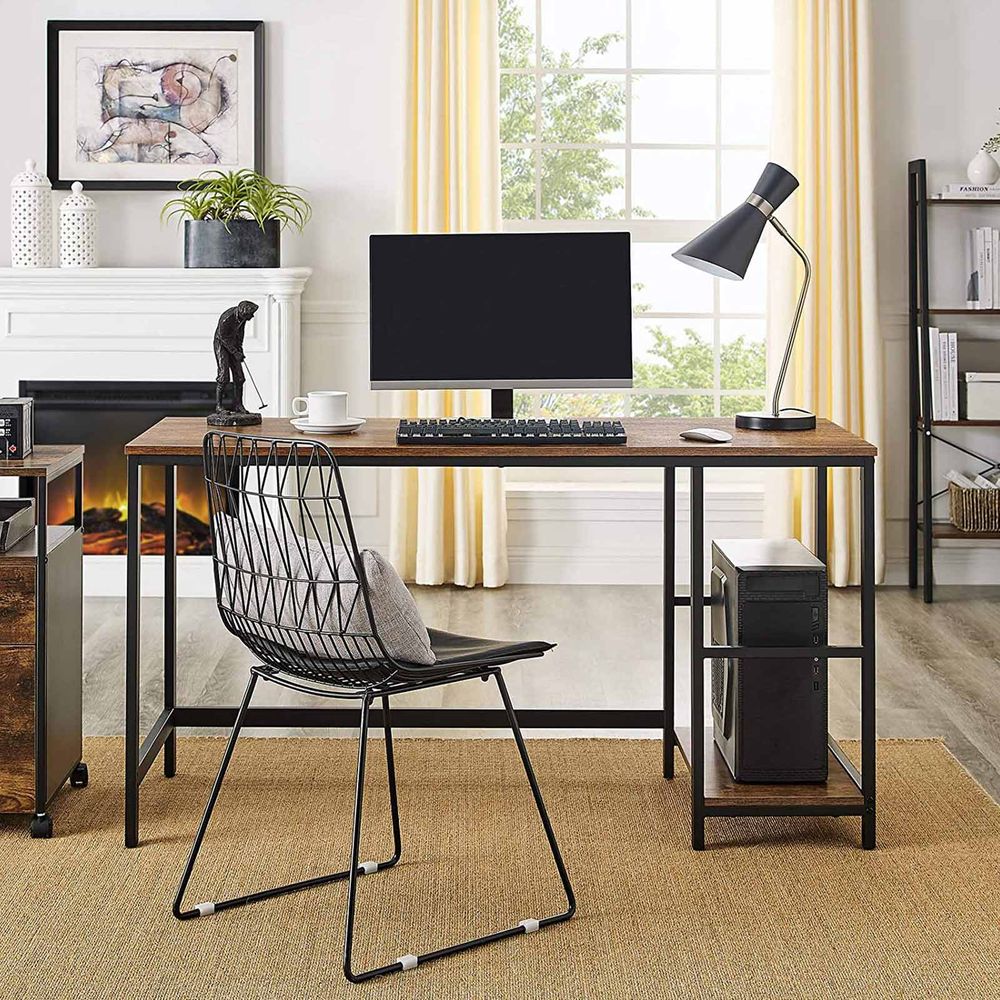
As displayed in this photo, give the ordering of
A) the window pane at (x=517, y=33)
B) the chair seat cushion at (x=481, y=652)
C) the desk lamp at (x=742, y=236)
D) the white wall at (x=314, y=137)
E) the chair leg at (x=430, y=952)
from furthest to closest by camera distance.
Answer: the window pane at (x=517, y=33), the white wall at (x=314, y=137), the desk lamp at (x=742, y=236), the chair seat cushion at (x=481, y=652), the chair leg at (x=430, y=952)

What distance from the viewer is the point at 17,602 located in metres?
2.71

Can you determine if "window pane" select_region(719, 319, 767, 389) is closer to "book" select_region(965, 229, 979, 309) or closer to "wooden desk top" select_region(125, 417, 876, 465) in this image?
"book" select_region(965, 229, 979, 309)

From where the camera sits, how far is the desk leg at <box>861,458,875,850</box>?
2.66m

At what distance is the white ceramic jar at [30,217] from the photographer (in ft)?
16.4

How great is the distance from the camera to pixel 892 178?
206 inches

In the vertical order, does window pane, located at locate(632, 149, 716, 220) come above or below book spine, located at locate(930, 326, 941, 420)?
above

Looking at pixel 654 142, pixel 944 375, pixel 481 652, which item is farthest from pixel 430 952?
pixel 654 142

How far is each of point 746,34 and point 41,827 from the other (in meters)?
4.10

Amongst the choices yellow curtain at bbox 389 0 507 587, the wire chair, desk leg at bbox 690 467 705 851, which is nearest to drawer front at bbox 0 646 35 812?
the wire chair

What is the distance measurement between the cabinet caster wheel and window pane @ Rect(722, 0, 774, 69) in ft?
13.1

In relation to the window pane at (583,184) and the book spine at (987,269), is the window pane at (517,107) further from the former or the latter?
the book spine at (987,269)

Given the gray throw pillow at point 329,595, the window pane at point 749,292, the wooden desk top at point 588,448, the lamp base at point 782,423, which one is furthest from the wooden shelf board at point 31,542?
the window pane at point 749,292

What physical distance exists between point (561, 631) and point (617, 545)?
851 millimetres

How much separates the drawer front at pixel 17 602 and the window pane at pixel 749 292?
3.43 meters
